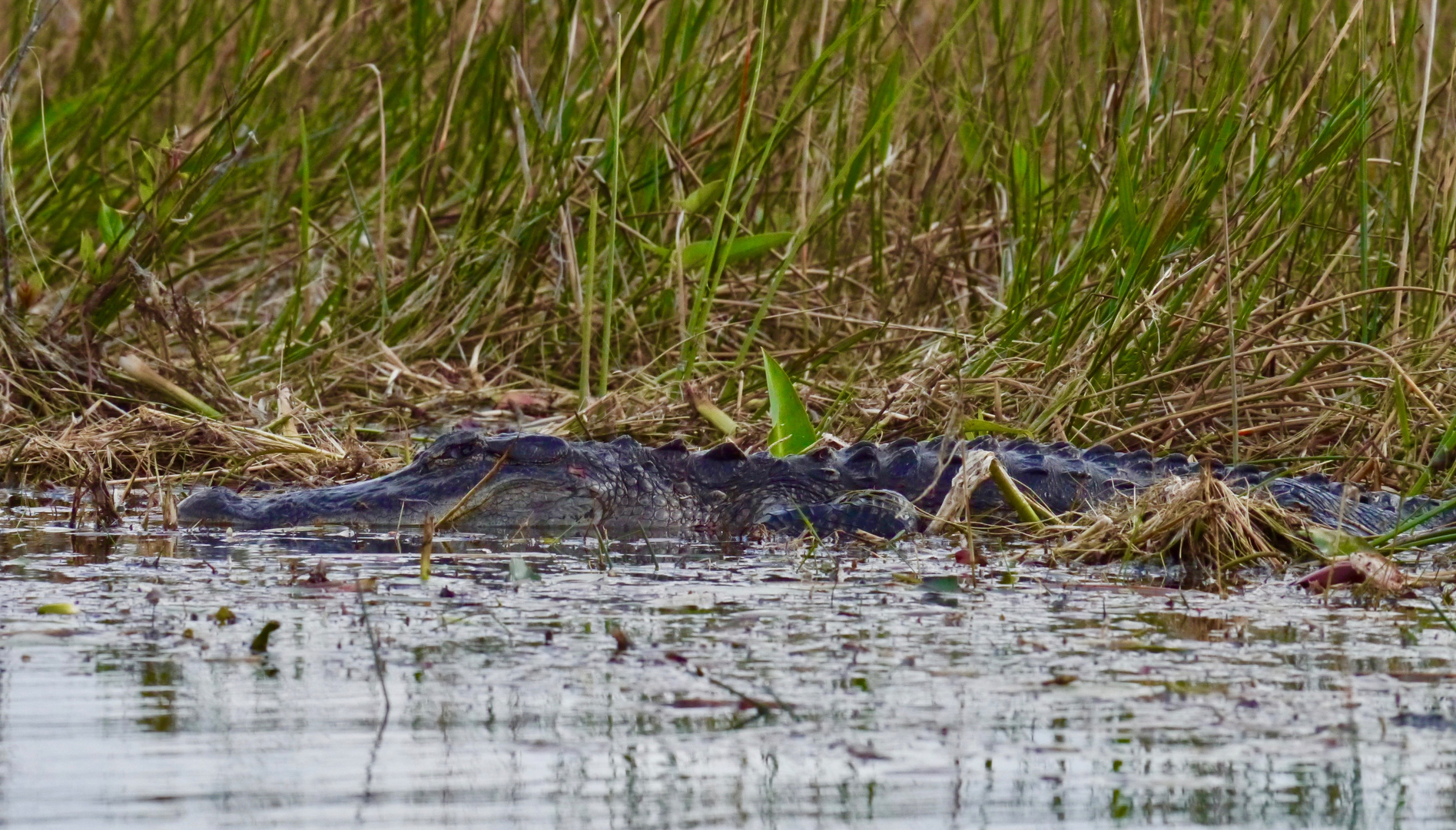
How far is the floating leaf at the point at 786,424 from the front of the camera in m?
4.78

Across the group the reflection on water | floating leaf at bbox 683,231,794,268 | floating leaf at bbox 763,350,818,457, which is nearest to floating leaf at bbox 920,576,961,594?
the reflection on water

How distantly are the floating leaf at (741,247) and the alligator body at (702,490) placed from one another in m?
1.21

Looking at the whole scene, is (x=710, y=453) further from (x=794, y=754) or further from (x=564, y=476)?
(x=794, y=754)

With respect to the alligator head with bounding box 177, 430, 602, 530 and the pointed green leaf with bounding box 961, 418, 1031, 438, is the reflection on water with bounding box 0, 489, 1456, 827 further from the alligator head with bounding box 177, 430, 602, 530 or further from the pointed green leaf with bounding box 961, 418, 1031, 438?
the pointed green leaf with bounding box 961, 418, 1031, 438

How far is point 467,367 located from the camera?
606 centimetres

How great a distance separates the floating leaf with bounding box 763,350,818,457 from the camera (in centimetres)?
478

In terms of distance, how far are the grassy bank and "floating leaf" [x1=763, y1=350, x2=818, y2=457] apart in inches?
13.7

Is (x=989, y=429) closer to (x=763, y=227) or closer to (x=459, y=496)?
(x=459, y=496)

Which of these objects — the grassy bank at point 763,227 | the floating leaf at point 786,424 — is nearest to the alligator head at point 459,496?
the floating leaf at point 786,424

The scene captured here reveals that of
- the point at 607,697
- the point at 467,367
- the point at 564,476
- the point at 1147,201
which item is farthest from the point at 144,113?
the point at 607,697

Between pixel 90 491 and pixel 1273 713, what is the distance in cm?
278

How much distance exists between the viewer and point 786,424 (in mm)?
4801

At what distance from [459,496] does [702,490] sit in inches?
24.5

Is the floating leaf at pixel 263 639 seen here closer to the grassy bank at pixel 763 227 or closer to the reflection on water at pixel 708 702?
the reflection on water at pixel 708 702
